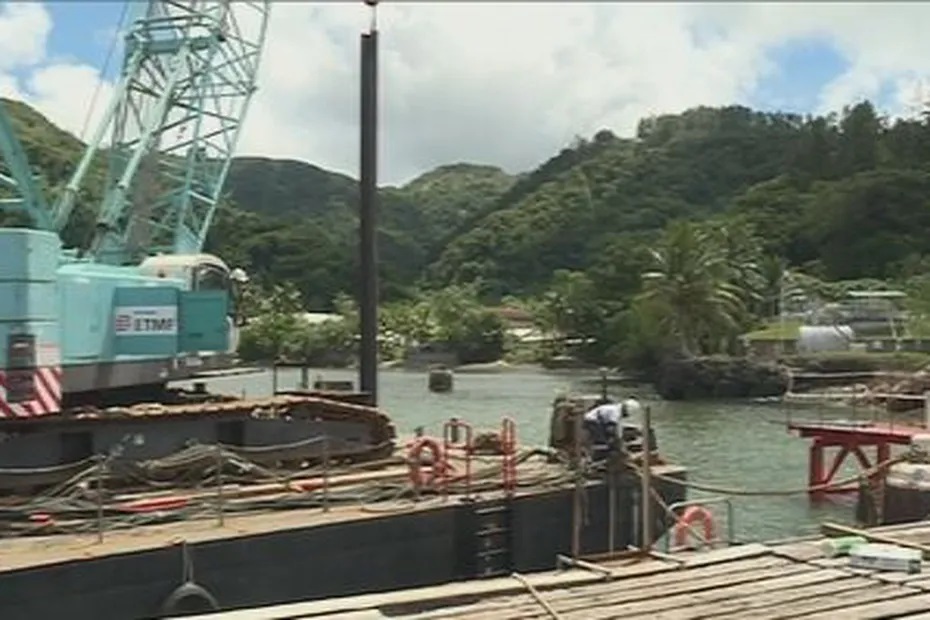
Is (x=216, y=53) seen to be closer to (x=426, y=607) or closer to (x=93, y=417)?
(x=93, y=417)

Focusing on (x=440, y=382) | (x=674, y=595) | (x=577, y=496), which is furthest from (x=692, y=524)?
(x=440, y=382)

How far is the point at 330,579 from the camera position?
14.2 metres

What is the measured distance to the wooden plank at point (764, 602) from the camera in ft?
31.2

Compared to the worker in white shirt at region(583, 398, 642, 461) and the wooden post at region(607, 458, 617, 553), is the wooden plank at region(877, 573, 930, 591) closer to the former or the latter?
the worker in white shirt at region(583, 398, 642, 461)

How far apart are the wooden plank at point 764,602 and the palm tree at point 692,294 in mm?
72793

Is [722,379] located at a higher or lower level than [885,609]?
lower

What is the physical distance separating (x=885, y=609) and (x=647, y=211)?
468 feet

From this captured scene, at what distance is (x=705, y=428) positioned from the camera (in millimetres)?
53531

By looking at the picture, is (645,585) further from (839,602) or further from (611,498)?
(611,498)

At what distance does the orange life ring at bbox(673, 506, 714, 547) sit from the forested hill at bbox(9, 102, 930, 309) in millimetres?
86729

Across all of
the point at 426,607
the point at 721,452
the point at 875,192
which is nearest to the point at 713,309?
the point at 875,192

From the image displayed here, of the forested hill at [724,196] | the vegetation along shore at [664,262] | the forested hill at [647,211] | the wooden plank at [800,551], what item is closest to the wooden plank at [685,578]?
the wooden plank at [800,551]

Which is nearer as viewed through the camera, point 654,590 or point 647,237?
point 654,590

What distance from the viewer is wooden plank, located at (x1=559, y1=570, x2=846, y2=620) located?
9.59 meters
